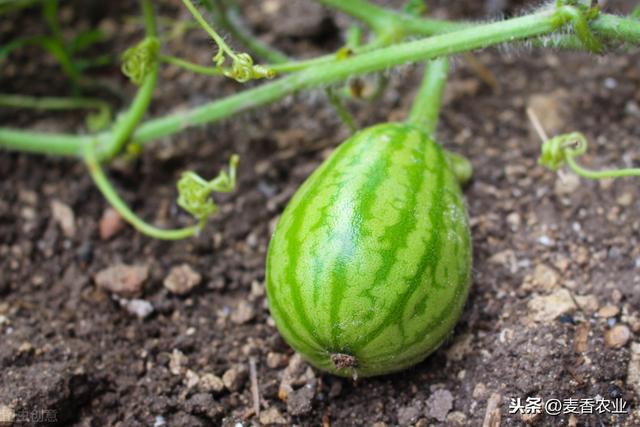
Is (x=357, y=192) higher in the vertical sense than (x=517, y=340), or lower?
higher

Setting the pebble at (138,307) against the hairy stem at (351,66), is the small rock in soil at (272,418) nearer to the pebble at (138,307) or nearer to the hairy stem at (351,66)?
the pebble at (138,307)

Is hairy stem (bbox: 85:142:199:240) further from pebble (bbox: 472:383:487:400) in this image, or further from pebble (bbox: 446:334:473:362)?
pebble (bbox: 472:383:487:400)

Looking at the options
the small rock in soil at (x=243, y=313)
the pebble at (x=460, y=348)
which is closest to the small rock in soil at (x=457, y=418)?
the pebble at (x=460, y=348)

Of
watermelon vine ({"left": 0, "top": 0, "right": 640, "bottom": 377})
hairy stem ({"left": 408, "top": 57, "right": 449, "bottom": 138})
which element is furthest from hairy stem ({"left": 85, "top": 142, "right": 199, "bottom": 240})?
hairy stem ({"left": 408, "top": 57, "right": 449, "bottom": 138})

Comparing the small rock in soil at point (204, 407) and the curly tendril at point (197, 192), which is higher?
the curly tendril at point (197, 192)

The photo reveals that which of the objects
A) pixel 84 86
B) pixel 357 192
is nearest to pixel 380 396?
pixel 357 192

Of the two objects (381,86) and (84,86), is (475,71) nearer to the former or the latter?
(381,86)

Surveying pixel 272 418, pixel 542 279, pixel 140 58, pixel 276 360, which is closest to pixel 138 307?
pixel 276 360
